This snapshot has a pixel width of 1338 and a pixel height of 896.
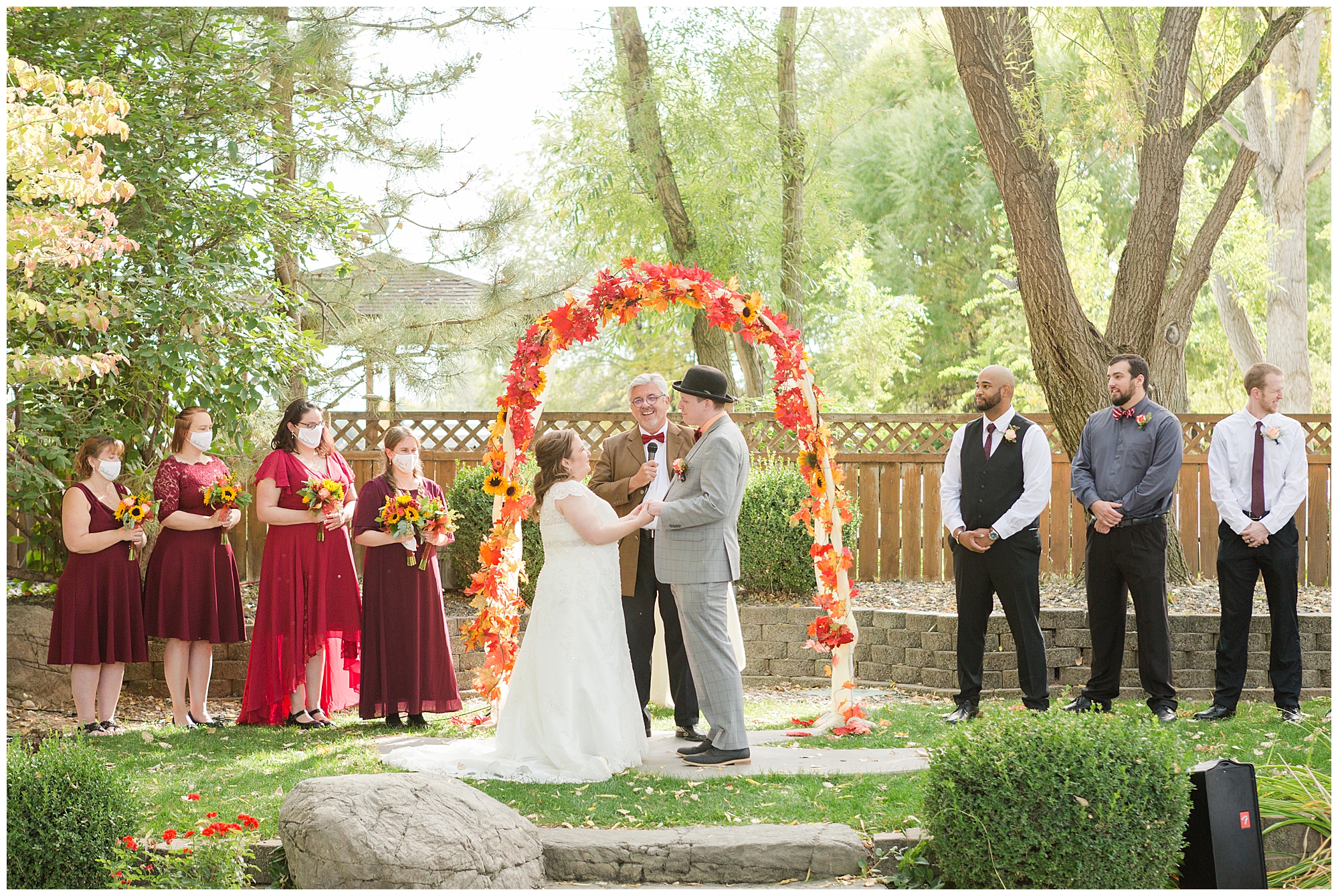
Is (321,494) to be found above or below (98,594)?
above

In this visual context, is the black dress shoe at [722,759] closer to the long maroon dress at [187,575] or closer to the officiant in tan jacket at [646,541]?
the officiant in tan jacket at [646,541]

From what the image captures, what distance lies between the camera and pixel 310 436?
636cm

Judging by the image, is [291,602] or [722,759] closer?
[722,759]

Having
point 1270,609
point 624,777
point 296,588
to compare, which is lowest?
point 624,777

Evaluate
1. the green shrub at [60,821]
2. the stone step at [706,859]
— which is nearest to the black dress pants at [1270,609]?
the stone step at [706,859]

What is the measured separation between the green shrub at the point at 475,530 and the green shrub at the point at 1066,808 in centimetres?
527

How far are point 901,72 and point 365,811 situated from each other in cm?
2174

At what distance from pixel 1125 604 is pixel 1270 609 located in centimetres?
81

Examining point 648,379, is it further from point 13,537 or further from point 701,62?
point 701,62

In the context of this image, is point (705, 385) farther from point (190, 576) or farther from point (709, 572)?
point (190, 576)

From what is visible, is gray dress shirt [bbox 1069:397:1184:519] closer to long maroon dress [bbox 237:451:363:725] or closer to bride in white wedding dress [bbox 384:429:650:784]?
bride in white wedding dress [bbox 384:429:650:784]

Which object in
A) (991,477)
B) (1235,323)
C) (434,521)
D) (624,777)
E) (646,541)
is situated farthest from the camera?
(1235,323)

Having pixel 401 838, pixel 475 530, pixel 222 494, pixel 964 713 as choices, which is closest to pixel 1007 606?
pixel 964 713

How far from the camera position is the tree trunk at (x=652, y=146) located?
491 inches
